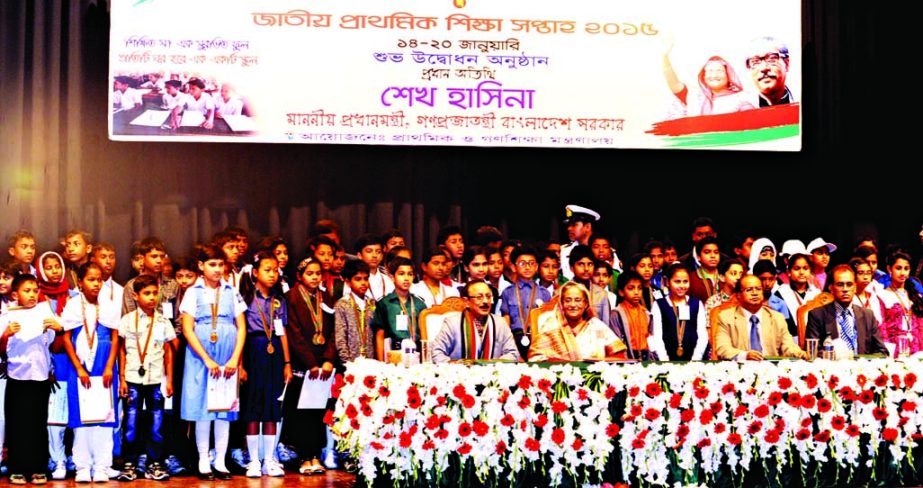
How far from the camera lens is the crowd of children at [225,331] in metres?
7.03

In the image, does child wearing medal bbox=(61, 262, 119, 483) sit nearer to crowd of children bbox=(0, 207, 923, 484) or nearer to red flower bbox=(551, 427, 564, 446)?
crowd of children bbox=(0, 207, 923, 484)

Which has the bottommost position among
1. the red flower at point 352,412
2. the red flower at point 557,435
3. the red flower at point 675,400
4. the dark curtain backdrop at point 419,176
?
the red flower at point 557,435

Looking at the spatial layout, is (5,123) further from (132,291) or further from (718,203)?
(718,203)

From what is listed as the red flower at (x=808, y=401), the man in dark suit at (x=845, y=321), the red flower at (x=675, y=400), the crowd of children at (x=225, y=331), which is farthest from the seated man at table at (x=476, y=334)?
the man in dark suit at (x=845, y=321)

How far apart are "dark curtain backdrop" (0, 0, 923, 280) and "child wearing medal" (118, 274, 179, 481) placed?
5.47 feet

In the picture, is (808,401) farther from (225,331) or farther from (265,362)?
(225,331)

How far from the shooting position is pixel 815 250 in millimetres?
8914

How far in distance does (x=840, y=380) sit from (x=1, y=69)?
565cm

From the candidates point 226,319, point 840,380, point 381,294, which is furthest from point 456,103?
point 840,380

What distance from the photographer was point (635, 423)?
6.12 meters

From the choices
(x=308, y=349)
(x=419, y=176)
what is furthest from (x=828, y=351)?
(x=419, y=176)

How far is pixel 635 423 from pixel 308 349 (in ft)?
6.96

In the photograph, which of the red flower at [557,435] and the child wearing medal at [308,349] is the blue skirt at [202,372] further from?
the red flower at [557,435]

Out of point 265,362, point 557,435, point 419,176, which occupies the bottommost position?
point 557,435
